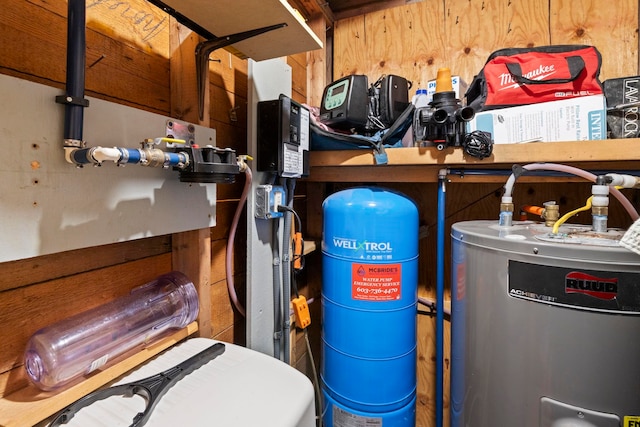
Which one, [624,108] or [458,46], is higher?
[458,46]

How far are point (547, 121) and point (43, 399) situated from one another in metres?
1.34

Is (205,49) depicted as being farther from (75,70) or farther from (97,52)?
(75,70)

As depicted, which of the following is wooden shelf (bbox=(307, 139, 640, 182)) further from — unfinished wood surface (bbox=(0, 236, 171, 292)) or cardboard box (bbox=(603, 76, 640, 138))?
unfinished wood surface (bbox=(0, 236, 171, 292))

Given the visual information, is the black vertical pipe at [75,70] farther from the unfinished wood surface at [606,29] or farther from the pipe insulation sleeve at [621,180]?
the unfinished wood surface at [606,29]

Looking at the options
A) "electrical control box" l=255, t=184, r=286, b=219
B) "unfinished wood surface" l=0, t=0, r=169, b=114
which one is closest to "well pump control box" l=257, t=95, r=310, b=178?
"electrical control box" l=255, t=184, r=286, b=219

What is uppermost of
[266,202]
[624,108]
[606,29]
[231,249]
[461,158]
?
[606,29]

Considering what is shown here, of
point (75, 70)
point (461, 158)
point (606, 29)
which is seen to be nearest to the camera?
point (75, 70)

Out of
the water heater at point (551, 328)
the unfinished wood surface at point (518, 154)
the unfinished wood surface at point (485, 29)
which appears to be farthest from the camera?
the unfinished wood surface at point (485, 29)

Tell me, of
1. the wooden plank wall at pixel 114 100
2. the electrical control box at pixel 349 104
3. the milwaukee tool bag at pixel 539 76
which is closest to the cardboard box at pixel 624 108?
the milwaukee tool bag at pixel 539 76

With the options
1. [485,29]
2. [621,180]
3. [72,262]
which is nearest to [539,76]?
[621,180]

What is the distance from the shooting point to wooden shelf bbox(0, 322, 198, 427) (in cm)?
49

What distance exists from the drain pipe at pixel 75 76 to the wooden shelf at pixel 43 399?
0.42m

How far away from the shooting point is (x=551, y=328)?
25.1 inches

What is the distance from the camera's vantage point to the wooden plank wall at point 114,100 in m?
0.53
